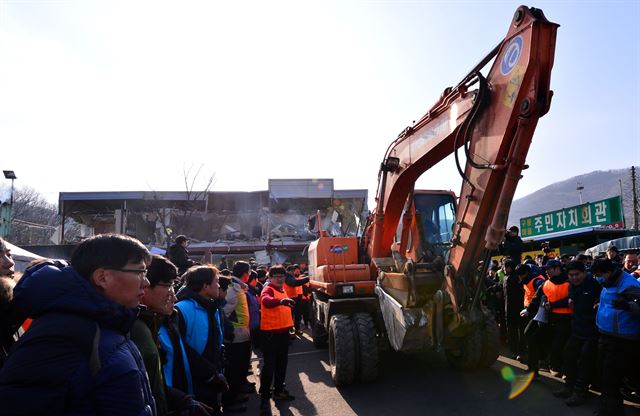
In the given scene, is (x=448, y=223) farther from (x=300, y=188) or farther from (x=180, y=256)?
(x=300, y=188)

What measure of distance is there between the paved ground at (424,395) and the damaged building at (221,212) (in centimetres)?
1762

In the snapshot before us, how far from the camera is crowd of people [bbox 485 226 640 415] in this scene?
183 inches

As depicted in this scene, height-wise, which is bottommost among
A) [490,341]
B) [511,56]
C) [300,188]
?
[490,341]

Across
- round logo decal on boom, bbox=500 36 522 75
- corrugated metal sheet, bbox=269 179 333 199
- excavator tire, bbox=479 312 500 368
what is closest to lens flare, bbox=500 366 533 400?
excavator tire, bbox=479 312 500 368

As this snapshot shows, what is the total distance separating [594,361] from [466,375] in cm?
179

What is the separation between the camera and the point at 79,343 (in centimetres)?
146

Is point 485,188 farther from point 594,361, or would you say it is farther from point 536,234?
point 536,234

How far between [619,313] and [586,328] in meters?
0.75

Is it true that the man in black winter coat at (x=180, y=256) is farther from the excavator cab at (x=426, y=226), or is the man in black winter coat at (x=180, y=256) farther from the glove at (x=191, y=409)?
the glove at (x=191, y=409)

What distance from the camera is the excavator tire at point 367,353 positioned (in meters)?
5.89

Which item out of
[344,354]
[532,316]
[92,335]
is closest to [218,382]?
[92,335]

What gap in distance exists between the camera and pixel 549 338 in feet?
21.0

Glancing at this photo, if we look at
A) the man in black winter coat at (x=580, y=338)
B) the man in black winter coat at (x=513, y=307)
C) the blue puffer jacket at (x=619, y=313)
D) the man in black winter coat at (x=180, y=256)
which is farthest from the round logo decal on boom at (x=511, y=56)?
the man in black winter coat at (x=180, y=256)

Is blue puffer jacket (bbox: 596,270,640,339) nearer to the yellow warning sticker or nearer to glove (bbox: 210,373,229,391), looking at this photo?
the yellow warning sticker
